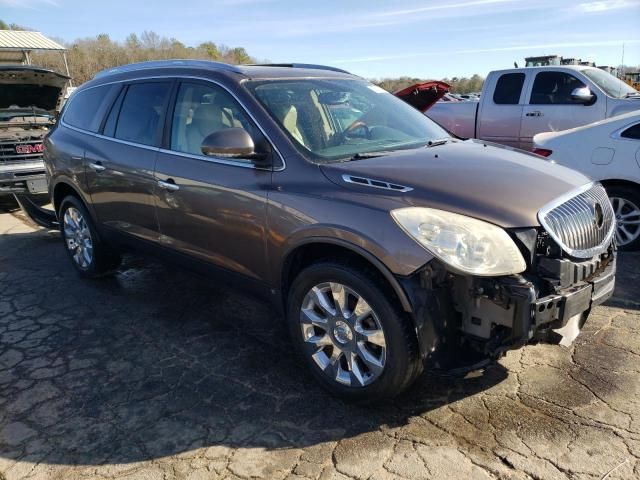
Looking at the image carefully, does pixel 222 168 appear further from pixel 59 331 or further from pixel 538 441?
pixel 538 441

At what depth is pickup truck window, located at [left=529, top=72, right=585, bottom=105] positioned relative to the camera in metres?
8.28

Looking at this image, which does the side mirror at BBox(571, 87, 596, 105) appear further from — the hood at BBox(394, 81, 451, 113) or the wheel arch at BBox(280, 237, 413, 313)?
the wheel arch at BBox(280, 237, 413, 313)

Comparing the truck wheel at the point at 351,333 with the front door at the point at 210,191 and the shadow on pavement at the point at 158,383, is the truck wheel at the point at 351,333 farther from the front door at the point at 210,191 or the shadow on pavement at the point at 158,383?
the front door at the point at 210,191

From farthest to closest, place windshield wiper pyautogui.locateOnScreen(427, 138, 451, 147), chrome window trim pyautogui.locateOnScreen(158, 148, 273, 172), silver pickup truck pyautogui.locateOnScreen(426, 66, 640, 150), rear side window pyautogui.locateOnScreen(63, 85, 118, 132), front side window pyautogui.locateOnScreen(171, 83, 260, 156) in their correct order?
silver pickup truck pyautogui.locateOnScreen(426, 66, 640, 150) → rear side window pyautogui.locateOnScreen(63, 85, 118, 132) → windshield wiper pyautogui.locateOnScreen(427, 138, 451, 147) → front side window pyautogui.locateOnScreen(171, 83, 260, 156) → chrome window trim pyautogui.locateOnScreen(158, 148, 273, 172)

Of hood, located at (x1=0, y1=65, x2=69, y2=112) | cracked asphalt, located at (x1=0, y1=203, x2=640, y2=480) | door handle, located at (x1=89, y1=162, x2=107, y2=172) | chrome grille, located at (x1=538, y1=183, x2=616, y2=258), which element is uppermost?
hood, located at (x1=0, y1=65, x2=69, y2=112)

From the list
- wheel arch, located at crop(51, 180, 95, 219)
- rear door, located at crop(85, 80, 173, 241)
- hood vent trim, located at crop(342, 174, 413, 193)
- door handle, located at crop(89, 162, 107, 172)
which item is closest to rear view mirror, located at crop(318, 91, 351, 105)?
hood vent trim, located at crop(342, 174, 413, 193)

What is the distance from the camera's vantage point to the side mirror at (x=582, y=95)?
7.70 metres

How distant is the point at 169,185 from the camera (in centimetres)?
377

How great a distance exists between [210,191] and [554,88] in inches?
278

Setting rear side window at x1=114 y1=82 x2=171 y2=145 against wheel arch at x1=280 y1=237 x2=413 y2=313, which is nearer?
A: wheel arch at x1=280 y1=237 x2=413 y2=313

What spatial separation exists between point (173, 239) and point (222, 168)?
0.83 m

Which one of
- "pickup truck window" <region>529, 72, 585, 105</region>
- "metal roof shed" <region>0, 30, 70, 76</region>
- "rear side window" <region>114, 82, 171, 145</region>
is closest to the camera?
"rear side window" <region>114, 82, 171, 145</region>

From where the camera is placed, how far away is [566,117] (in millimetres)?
8180

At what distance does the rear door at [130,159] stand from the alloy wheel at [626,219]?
4.51 meters
